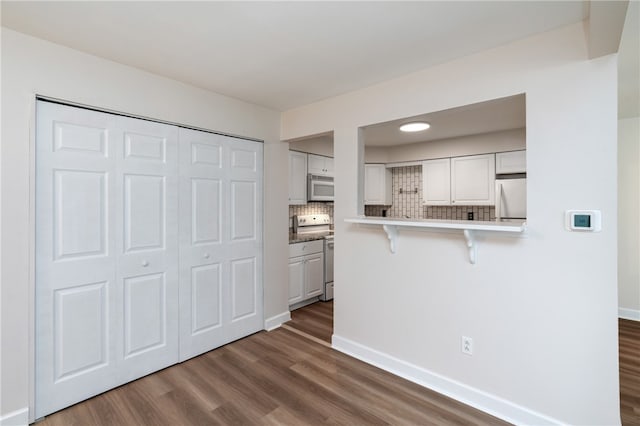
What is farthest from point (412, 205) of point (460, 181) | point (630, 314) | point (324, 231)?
point (630, 314)

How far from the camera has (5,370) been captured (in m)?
Result: 1.86

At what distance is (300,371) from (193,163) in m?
2.01

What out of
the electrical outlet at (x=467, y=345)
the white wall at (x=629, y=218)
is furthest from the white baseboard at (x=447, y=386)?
the white wall at (x=629, y=218)

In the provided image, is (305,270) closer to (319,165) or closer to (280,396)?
(319,165)

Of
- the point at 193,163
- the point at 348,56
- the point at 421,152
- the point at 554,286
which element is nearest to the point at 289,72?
the point at 348,56

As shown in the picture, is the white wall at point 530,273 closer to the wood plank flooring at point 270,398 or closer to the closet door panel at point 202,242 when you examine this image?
the wood plank flooring at point 270,398

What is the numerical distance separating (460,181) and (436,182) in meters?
0.34

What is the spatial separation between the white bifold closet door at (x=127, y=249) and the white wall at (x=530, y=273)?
1.49 meters

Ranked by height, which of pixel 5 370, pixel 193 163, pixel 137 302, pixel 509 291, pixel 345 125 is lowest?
pixel 5 370

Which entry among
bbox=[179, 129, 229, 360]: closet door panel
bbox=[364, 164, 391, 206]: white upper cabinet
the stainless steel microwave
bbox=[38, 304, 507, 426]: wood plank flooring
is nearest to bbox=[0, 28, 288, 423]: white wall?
bbox=[179, 129, 229, 360]: closet door panel

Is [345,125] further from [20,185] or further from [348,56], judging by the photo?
[20,185]

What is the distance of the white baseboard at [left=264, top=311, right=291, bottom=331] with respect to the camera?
3.42m

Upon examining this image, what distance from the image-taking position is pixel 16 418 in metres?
1.87

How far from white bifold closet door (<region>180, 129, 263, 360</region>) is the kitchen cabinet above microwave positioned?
2693 mm
